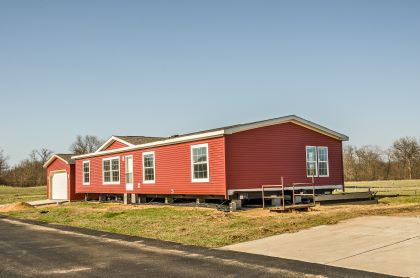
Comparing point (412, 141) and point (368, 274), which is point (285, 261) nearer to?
point (368, 274)

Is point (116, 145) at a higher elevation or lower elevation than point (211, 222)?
higher

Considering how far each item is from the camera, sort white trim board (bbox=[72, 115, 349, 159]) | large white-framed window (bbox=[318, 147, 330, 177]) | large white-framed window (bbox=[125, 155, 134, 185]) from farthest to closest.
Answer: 1. large white-framed window (bbox=[125, 155, 134, 185])
2. large white-framed window (bbox=[318, 147, 330, 177])
3. white trim board (bbox=[72, 115, 349, 159])

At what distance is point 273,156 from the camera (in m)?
24.6

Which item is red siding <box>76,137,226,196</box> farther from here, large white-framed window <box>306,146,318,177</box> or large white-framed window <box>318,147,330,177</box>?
large white-framed window <box>318,147,330,177</box>

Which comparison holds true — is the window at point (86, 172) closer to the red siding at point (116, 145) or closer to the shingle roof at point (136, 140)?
the red siding at point (116, 145)

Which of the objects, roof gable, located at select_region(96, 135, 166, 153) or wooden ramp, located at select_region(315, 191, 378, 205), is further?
roof gable, located at select_region(96, 135, 166, 153)

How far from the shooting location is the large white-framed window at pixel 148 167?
2856cm

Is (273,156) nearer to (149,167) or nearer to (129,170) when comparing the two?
(149,167)

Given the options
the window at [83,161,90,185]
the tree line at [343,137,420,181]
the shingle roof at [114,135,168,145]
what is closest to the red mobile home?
the shingle roof at [114,135,168,145]

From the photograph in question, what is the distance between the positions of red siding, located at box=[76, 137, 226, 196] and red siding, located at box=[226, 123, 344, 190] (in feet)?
1.97

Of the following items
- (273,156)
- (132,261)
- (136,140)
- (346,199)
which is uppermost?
(136,140)

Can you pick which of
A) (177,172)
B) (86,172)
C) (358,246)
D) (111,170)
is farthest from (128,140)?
(358,246)

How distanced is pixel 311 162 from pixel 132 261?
1747 cm

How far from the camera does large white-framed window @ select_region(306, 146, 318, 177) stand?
26266mm
